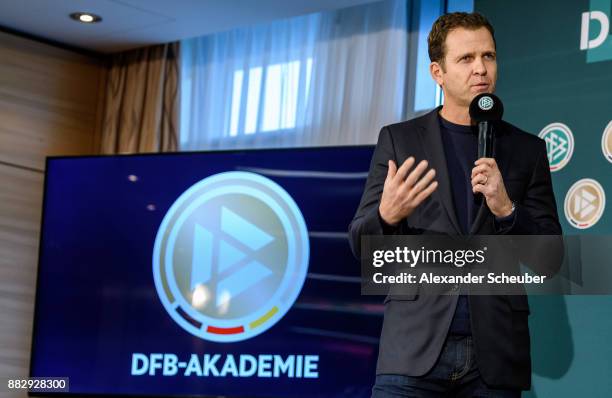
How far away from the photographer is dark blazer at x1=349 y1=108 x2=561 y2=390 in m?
2.16

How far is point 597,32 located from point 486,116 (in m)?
1.62

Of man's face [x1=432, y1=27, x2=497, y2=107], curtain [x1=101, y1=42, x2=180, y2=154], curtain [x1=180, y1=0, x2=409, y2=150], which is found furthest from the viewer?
curtain [x1=101, y1=42, x2=180, y2=154]

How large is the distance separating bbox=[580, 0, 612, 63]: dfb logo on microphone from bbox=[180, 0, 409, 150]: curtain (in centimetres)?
107

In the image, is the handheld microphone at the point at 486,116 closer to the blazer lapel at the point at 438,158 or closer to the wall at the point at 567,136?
the blazer lapel at the point at 438,158

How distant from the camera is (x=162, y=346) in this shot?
423 centimetres

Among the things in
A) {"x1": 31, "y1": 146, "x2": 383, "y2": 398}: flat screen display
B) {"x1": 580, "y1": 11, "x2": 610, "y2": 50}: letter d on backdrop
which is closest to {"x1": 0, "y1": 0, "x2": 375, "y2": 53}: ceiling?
{"x1": 31, "y1": 146, "x2": 383, "y2": 398}: flat screen display

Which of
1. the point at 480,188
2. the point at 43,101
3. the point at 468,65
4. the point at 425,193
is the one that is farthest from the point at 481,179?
the point at 43,101

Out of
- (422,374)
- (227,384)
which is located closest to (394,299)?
(422,374)

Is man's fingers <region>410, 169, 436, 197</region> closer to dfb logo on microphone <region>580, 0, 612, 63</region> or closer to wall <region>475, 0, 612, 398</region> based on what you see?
wall <region>475, 0, 612, 398</region>

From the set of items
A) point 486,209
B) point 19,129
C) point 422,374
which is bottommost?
point 422,374

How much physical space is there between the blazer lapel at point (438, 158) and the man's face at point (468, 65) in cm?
9

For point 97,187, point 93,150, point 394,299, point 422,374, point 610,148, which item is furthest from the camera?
point 93,150

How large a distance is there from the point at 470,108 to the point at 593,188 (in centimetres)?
142

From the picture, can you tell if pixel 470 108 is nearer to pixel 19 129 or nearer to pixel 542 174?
pixel 542 174
